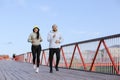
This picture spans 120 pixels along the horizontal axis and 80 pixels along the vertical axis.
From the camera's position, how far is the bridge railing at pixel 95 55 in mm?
12852

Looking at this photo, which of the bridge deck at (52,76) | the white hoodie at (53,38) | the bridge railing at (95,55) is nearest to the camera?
the bridge deck at (52,76)

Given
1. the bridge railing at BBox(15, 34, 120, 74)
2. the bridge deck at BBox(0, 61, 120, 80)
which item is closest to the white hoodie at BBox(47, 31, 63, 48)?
the bridge deck at BBox(0, 61, 120, 80)

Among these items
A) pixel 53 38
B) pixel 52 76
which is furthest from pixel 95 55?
pixel 52 76

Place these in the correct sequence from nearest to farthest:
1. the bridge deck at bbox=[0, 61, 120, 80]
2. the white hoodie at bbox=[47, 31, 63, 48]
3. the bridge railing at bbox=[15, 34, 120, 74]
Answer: the bridge deck at bbox=[0, 61, 120, 80], the bridge railing at bbox=[15, 34, 120, 74], the white hoodie at bbox=[47, 31, 63, 48]

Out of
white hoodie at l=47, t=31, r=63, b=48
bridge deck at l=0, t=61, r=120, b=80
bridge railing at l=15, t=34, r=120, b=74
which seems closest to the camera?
bridge deck at l=0, t=61, r=120, b=80

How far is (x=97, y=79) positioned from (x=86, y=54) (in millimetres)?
5551

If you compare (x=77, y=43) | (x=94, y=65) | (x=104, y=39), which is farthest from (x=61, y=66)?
(x=104, y=39)

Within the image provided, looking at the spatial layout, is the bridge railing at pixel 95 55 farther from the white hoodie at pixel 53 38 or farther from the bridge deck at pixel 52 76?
the white hoodie at pixel 53 38

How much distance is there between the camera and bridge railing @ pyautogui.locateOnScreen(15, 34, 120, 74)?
12852 mm

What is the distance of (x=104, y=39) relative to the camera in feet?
44.7

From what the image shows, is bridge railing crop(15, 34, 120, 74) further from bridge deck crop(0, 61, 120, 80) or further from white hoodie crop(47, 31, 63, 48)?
white hoodie crop(47, 31, 63, 48)

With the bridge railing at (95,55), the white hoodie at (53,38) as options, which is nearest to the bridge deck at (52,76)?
the bridge railing at (95,55)

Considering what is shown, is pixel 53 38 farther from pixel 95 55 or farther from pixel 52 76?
pixel 52 76

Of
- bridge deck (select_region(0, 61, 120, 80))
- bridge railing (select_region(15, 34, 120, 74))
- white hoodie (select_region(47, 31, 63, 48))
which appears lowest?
bridge deck (select_region(0, 61, 120, 80))
